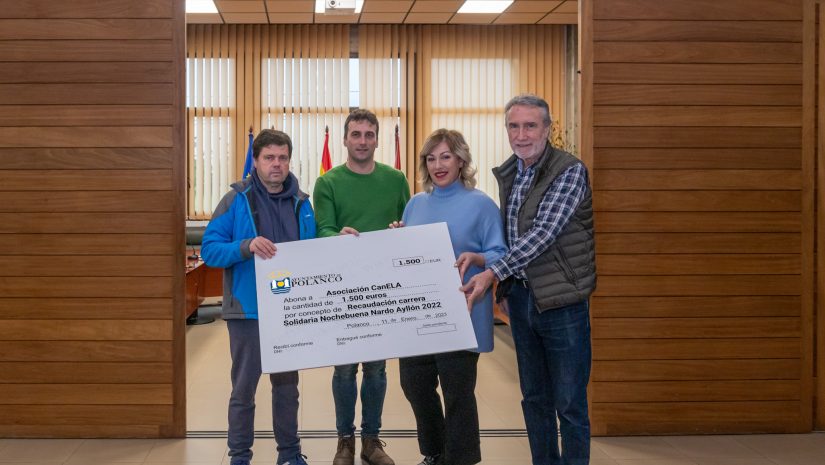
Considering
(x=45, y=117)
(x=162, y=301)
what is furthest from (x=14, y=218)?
(x=162, y=301)

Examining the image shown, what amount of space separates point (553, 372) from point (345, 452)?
1071 mm

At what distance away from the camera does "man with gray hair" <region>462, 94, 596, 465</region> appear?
2662 millimetres

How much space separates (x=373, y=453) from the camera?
133 inches

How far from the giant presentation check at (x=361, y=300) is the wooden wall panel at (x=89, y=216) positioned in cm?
113

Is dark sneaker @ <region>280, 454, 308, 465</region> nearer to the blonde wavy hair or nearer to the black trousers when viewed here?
the black trousers

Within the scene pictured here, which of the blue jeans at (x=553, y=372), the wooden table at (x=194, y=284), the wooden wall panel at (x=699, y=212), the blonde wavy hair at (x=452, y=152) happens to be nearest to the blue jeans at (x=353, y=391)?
the blue jeans at (x=553, y=372)

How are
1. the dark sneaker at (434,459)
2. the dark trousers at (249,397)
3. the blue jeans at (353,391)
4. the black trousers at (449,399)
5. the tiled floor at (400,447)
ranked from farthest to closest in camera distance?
the tiled floor at (400,447)
the blue jeans at (353,391)
the dark sneaker at (434,459)
the dark trousers at (249,397)
the black trousers at (449,399)

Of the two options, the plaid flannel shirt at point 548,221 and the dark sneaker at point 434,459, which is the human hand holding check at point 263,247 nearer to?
the plaid flannel shirt at point 548,221

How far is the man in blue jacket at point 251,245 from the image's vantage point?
9.64 ft

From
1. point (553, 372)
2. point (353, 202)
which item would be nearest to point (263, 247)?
point (353, 202)

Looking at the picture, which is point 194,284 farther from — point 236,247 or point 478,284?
point 478,284

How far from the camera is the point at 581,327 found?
2740mm

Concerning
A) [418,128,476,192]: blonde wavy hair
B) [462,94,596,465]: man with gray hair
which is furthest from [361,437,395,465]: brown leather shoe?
[418,128,476,192]: blonde wavy hair

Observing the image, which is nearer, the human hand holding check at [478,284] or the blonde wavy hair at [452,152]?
the human hand holding check at [478,284]
